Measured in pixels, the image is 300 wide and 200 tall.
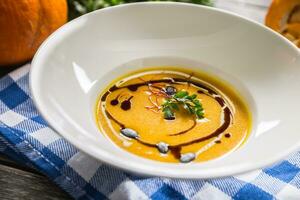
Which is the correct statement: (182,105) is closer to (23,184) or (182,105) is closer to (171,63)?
(171,63)

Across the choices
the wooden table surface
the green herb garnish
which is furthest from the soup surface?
the wooden table surface

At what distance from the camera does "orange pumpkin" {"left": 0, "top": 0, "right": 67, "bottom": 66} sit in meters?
1.38

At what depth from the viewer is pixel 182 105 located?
1.23 meters

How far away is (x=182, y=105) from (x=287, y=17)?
0.57 meters

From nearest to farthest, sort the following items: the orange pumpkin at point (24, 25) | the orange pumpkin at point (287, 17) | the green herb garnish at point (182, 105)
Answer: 1. the green herb garnish at point (182, 105)
2. the orange pumpkin at point (24, 25)
3. the orange pumpkin at point (287, 17)

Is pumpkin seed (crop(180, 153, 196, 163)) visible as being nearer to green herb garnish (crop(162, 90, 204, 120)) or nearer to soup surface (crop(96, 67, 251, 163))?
soup surface (crop(96, 67, 251, 163))

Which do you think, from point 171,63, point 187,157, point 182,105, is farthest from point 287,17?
point 187,157

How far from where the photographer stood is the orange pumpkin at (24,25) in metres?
1.38

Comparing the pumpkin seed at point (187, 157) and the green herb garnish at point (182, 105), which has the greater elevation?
the pumpkin seed at point (187, 157)

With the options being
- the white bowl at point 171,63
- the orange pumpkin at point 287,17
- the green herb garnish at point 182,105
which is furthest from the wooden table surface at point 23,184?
the orange pumpkin at point 287,17

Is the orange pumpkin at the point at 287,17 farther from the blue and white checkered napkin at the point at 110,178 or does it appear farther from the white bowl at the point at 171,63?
the blue and white checkered napkin at the point at 110,178

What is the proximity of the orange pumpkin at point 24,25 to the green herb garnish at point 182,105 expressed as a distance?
17.3 inches

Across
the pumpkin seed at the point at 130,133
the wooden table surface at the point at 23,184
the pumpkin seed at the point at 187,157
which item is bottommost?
the wooden table surface at the point at 23,184

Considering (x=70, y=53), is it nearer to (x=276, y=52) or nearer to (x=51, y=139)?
(x=51, y=139)
